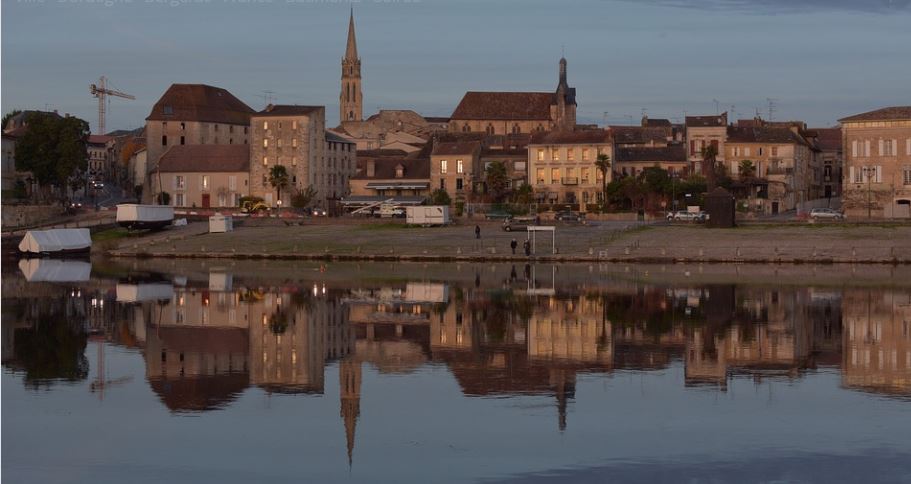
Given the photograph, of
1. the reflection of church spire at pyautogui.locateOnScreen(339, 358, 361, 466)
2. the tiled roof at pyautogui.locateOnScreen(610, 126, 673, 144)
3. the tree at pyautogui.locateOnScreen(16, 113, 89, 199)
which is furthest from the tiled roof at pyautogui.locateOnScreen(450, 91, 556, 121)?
the reflection of church spire at pyautogui.locateOnScreen(339, 358, 361, 466)

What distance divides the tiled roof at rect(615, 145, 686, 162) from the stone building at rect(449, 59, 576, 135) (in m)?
28.6

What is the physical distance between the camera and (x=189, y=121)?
127812 mm

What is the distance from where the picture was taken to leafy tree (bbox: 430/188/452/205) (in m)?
107

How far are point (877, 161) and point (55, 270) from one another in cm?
5929

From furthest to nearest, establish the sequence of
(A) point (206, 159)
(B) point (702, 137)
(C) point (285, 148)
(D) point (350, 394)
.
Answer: (A) point (206, 159) < (B) point (702, 137) < (C) point (285, 148) < (D) point (350, 394)

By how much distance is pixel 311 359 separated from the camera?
31172 millimetres

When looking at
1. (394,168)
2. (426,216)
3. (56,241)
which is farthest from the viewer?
(394,168)

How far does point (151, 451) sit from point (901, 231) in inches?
2338

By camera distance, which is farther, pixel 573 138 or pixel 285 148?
pixel 285 148

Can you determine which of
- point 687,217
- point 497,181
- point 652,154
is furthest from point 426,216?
point 652,154

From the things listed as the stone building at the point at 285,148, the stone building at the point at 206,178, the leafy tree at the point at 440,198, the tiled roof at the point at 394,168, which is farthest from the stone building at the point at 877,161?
the stone building at the point at 206,178

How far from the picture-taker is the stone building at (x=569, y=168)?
11219 cm

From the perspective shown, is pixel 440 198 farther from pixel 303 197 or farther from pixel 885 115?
pixel 885 115

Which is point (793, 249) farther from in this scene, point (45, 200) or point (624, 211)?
point (45, 200)
